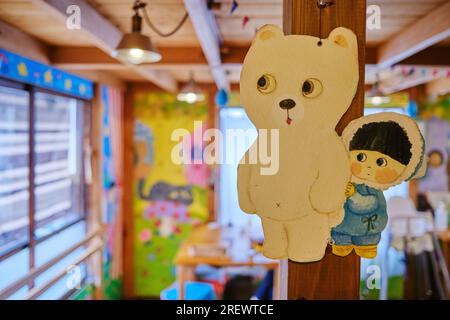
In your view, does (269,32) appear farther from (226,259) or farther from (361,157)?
(226,259)

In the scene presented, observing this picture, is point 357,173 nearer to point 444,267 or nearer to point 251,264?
point 251,264

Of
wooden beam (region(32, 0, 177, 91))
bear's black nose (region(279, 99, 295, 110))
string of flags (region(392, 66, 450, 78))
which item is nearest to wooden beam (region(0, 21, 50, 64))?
wooden beam (region(32, 0, 177, 91))

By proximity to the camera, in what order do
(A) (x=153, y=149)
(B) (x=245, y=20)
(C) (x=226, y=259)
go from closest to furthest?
(B) (x=245, y=20) → (C) (x=226, y=259) → (A) (x=153, y=149)

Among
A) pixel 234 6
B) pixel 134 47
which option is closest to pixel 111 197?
pixel 134 47

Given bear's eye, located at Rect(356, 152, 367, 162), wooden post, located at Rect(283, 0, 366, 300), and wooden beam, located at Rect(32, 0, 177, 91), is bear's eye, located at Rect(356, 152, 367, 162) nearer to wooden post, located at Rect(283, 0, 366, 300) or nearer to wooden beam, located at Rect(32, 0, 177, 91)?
wooden post, located at Rect(283, 0, 366, 300)

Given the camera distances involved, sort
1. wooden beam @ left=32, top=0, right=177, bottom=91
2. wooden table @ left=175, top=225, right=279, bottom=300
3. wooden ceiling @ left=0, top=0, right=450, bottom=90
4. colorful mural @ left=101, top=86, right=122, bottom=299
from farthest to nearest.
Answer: colorful mural @ left=101, top=86, right=122, bottom=299, wooden table @ left=175, top=225, right=279, bottom=300, wooden ceiling @ left=0, top=0, right=450, bottom=90, wooden beam @ left=32, top=0, right=177, bottom=91

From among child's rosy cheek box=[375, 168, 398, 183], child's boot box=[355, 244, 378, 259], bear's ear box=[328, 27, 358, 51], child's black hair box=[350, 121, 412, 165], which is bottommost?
child's boot box=[355, 244, 378, 259]

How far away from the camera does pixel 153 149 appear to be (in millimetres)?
4727

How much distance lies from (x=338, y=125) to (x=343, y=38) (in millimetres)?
197

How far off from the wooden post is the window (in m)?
1.63

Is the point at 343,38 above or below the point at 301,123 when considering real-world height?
above

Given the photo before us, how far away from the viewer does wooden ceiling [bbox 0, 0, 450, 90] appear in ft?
5.86

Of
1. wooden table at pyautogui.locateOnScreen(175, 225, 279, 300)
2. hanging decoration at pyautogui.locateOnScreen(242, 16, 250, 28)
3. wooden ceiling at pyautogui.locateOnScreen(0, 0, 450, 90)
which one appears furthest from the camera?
wooden table at pyautogui.locateOnScreen(175, 225, 279, 300)
